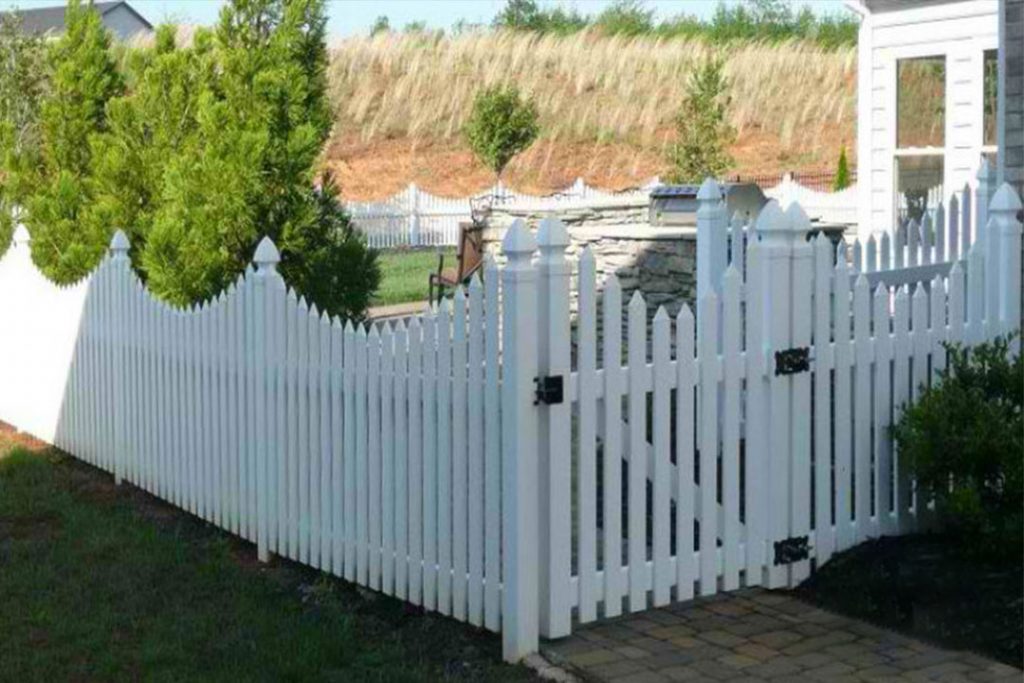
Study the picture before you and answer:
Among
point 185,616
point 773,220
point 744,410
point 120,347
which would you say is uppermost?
point 773,220

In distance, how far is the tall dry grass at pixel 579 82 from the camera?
154ft

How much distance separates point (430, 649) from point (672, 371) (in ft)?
4.49

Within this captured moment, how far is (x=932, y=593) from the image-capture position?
573 centimetres

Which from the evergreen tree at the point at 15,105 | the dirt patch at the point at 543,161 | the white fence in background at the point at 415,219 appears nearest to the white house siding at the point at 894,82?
the evergreen tree at the point at 15,105

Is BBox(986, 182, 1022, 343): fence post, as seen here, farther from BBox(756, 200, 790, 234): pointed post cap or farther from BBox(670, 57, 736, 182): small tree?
BBox(670, 57, 736, 182): small tree

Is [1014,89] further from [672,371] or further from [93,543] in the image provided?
[93,543]

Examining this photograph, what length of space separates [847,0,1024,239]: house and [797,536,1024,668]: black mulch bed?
5585 mm

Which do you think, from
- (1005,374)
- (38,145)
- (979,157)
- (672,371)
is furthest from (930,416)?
(38,145)

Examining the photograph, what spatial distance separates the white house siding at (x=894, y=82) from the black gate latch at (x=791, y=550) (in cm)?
622

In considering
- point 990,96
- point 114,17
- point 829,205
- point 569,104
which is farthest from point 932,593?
point 114,17

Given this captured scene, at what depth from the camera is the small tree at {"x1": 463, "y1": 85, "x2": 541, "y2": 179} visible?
1366 inches

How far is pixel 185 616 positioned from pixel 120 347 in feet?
10.1

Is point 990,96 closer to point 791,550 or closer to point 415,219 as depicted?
point 791,550

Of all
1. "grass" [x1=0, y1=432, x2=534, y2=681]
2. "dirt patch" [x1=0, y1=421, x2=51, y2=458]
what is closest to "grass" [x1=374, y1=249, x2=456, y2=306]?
"dirt patch" [x1=0, y1=421, x2=51, y2=458]
